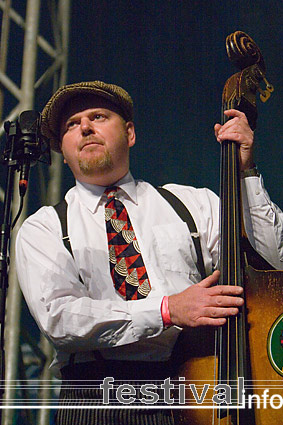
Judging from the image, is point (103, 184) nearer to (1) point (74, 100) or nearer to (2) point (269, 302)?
(1) point (74, 100)

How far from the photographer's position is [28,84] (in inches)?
101

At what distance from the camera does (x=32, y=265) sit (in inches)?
58.2

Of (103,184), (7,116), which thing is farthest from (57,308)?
(7,116)

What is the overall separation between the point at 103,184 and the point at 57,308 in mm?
501

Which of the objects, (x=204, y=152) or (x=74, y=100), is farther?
(x=204, y=152)

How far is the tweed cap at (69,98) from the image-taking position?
1.73 meters

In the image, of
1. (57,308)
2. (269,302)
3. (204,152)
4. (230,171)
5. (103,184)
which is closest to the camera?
(269,302)

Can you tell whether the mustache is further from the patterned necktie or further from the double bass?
the double bass

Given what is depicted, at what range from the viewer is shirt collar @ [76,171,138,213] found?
65.6 inches

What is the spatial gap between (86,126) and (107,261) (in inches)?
17.2

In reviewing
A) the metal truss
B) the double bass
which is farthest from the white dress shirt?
the metal truss

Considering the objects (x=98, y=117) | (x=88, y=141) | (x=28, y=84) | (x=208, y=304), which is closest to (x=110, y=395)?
(x=208, y=304)

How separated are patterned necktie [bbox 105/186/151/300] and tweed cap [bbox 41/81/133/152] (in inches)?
12.7

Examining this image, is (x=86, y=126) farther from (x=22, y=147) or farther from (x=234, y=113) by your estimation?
(x=234, y=113)
